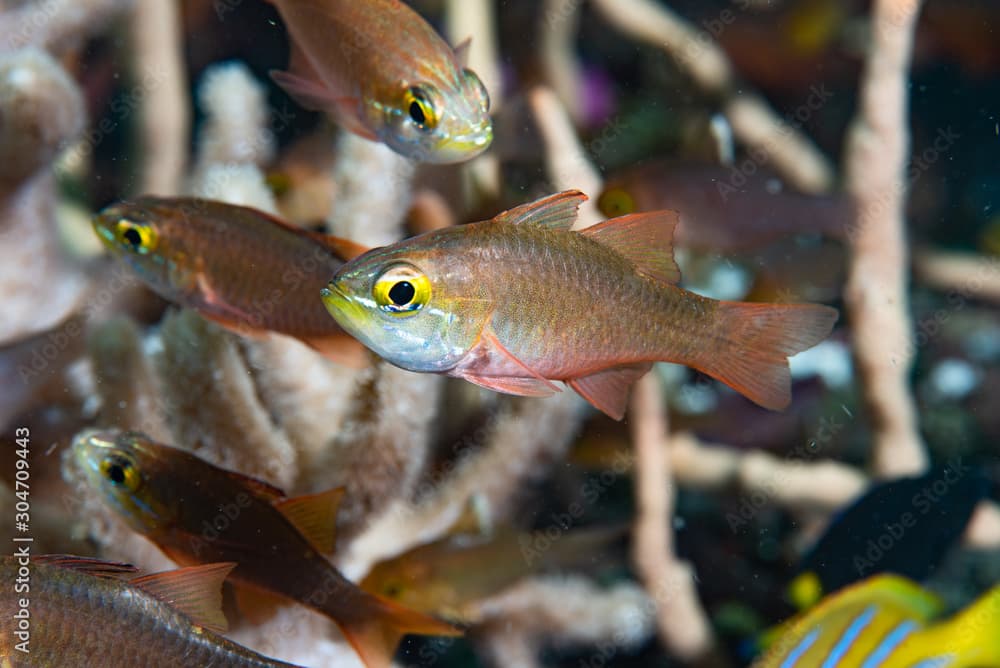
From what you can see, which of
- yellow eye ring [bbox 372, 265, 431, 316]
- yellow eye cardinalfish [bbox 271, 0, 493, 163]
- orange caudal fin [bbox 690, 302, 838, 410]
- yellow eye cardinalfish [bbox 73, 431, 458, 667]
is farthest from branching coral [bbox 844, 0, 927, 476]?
yellow eye ring [bbox 372, 265, 431, 316]

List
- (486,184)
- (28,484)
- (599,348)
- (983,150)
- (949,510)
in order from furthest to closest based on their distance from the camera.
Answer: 1. (983,150)
2. (486,184)
3. (949,510)
4. (28,484)
5. (599,348)

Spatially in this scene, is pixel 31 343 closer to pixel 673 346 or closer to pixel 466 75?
pixel 466 75

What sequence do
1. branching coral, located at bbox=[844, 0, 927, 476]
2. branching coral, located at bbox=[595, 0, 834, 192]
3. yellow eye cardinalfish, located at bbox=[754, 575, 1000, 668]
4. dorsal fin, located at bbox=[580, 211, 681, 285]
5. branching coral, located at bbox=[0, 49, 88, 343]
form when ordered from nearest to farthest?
dorsal fin, located at bbox=[580, 211, 681, 285], yellow eye cardinalfish, located at bbox=[754, 575, 1000, 668], branching coral, located at bbox=[0, 49, 88, 343], branching coral, located at bbox=[844, 0, 927, 476], branching coral, located at bbox=[595, 0, 834, 192]

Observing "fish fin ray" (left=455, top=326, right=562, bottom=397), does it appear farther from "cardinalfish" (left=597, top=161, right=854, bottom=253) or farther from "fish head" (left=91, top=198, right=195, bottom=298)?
"cardinalfish" (left=597, top=161, right=854, bottom=253)

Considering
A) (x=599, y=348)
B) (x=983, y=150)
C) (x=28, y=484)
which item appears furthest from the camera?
(x=983, y=150)

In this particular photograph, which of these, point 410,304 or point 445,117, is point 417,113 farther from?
point 410,304

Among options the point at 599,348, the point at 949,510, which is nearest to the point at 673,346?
the point at 599,348

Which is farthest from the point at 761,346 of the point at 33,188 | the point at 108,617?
the point at 33,188
